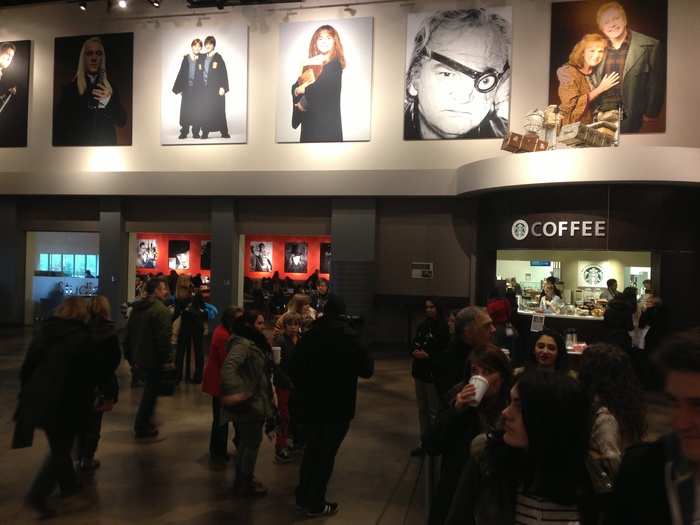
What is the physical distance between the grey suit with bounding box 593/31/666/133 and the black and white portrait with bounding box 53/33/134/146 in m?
11.8

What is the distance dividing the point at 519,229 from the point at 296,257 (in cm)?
739

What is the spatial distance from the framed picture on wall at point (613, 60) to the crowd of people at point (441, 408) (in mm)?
7029

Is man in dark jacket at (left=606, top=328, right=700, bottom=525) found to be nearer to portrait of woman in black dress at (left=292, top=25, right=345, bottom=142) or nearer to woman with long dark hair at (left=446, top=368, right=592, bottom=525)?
woman with long dark hair at (left=446, top=368, right=592, bottom=525)

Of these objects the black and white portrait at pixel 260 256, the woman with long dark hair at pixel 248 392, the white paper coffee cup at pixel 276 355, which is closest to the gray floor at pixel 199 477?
the woman with long dark hair at pixel 248 392

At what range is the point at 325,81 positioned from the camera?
12.3m

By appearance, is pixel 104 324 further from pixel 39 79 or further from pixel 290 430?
pixel 39 79

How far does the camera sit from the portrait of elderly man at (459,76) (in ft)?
37.6

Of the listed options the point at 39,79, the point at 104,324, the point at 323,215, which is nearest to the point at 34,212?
the point at 39,79

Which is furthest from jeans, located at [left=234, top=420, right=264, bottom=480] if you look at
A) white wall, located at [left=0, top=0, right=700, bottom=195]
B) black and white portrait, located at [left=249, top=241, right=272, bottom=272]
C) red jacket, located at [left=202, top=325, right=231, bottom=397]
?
black and white portrait, located at [left=249, top=241, right=272, bottom=272]

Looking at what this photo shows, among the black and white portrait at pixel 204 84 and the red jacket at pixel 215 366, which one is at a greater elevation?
the black and white portrait at pixel 204 84

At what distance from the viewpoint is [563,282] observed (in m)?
10.5

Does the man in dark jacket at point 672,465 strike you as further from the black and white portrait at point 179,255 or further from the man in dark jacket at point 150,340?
the black and white portrait at point 179,255

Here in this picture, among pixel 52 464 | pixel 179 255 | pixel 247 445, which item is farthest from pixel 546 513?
pixel 179 255

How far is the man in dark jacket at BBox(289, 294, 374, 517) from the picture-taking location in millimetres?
3768
